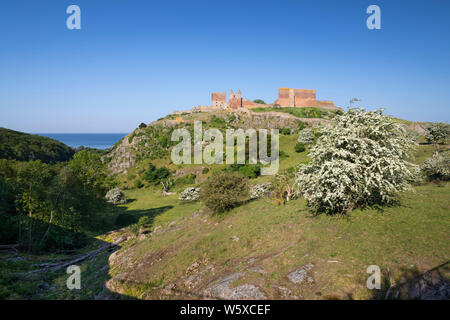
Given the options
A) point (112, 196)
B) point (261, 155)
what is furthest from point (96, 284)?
point (261, 155)

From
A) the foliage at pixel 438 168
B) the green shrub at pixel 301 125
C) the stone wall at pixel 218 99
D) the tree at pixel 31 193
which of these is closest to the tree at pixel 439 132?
the foliage at pixel 438 168

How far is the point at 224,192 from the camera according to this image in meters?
22.6

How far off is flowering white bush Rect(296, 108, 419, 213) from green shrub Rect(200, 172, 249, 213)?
9.24m

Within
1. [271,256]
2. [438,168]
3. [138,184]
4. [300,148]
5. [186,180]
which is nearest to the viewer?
[271,256]

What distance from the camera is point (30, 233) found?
21.9 metres

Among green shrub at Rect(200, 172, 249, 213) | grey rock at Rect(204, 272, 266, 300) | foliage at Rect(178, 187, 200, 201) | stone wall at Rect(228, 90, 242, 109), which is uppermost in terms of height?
stone wall at Rect(228, 90, 242, 109)

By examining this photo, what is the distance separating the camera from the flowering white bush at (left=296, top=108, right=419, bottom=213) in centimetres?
1270

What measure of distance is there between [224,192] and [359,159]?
41.0ft

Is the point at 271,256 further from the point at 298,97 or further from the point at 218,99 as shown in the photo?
the point at 218,99


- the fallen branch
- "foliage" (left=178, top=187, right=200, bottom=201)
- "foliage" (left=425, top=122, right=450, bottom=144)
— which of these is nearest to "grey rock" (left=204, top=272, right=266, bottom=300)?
the fallen branch

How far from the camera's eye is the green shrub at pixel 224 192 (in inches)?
871

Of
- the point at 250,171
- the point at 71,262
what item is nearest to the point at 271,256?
the point at 71,262

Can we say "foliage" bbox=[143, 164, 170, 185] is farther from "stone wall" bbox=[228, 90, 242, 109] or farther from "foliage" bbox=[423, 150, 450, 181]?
"foliage" bbox=[423, 150, 450, 181]

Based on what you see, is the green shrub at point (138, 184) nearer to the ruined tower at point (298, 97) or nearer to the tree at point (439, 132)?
the tree at point (439, 132)
